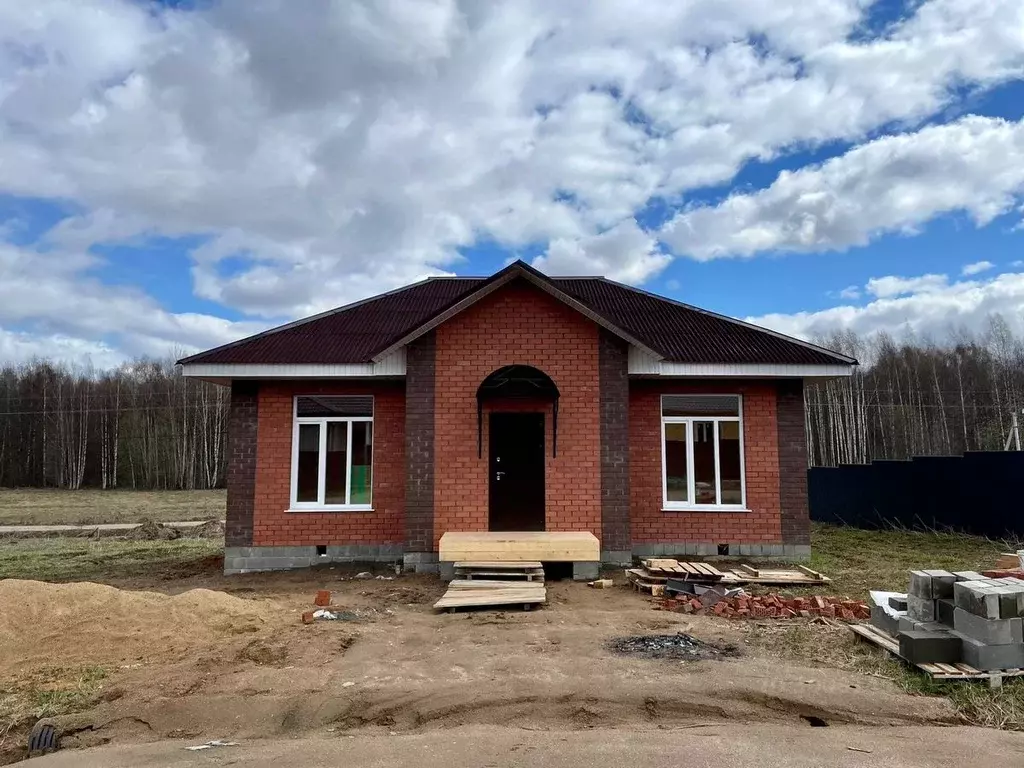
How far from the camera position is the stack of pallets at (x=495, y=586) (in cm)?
853

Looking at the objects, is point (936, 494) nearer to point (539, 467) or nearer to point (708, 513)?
point (708, 513)

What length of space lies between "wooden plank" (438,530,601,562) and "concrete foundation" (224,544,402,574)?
70.7 inches

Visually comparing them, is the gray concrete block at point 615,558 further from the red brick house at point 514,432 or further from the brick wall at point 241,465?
the brick wall at point 241,465

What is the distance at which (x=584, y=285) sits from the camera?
1554 cm

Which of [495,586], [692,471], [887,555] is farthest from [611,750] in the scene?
[887,555]

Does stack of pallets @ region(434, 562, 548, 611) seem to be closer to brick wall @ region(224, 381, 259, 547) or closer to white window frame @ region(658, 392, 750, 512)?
white window frame @ region(658, 392, 750, 512)

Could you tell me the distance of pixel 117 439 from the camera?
46.3m

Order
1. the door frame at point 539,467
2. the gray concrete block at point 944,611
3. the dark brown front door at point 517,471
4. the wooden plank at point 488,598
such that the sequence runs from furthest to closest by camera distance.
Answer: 1. the dark brown front door at point 517,471
2. the door frame at point 539,467
3. the wooden plank at point 488,598
4. the gray concrete block at point 944,611

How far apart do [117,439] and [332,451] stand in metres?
41.7

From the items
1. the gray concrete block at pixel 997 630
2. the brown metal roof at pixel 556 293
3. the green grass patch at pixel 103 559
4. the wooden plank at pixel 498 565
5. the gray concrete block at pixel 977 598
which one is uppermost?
the brown metal roof at pixel 556 293

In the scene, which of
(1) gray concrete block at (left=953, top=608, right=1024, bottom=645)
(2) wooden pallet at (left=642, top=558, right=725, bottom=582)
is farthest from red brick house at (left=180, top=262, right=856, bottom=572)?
(1) gray concrete block at (left=953, top=608, right=1024, bottom=645)

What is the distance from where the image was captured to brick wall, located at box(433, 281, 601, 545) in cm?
1090

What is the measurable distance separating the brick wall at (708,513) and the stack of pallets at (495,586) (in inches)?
117

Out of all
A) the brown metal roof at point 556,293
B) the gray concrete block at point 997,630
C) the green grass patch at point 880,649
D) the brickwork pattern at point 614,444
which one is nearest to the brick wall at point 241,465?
the brown metal roof at point 556,293
